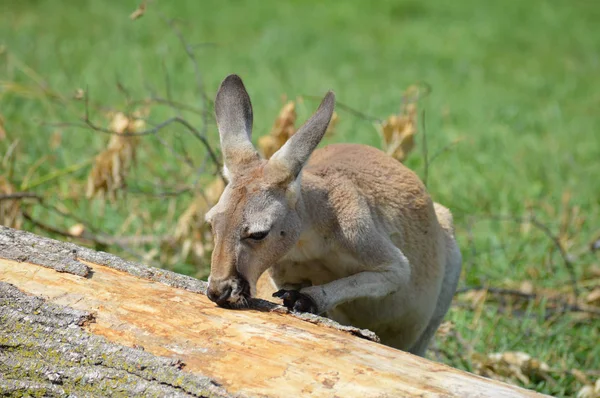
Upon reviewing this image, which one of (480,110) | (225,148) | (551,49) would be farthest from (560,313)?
(551,49)

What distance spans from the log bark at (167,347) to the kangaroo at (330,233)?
0.88 feet

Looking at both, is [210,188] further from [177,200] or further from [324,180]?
[324,180]

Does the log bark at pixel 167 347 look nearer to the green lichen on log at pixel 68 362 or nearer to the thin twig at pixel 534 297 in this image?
the green lichen on log at pixel 68 362

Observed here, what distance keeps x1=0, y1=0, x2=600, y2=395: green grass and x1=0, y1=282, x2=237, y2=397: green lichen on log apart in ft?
8.60

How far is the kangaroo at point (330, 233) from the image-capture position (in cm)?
355

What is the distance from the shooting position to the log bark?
2818mm

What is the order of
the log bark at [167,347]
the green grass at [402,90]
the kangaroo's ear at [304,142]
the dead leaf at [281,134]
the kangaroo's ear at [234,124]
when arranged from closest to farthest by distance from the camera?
the log bark at [167,347] → the kangaroo's ear at [304,142] → the kangaroo's ear at [234,124] → the dead leaf at [281,134] → the green grass at [402,90]

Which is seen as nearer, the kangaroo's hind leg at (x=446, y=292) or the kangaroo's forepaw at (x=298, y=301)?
the kangaroo's forepaw at (x=298, y=301)

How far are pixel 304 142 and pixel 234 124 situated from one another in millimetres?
504

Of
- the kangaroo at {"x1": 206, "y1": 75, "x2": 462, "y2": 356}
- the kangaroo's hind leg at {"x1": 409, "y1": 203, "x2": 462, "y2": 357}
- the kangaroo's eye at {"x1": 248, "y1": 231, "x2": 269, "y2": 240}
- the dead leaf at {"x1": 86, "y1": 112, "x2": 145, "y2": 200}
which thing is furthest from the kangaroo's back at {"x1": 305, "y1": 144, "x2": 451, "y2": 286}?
the dead leaf at {"x1": 86, "y1": 112, "x2": 145, "y2": 200}

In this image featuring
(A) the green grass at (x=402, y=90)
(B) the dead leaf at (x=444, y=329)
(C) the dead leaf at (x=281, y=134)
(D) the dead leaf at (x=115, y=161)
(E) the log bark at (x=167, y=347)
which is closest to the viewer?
(E) the log bark at (x=167, y=347)

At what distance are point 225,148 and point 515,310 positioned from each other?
2.97 metres

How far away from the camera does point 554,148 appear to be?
896 cm

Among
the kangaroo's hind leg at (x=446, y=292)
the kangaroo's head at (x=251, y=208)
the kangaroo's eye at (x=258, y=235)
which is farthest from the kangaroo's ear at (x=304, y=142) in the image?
the kangaroo's hind leg at (x=446, y=292)
